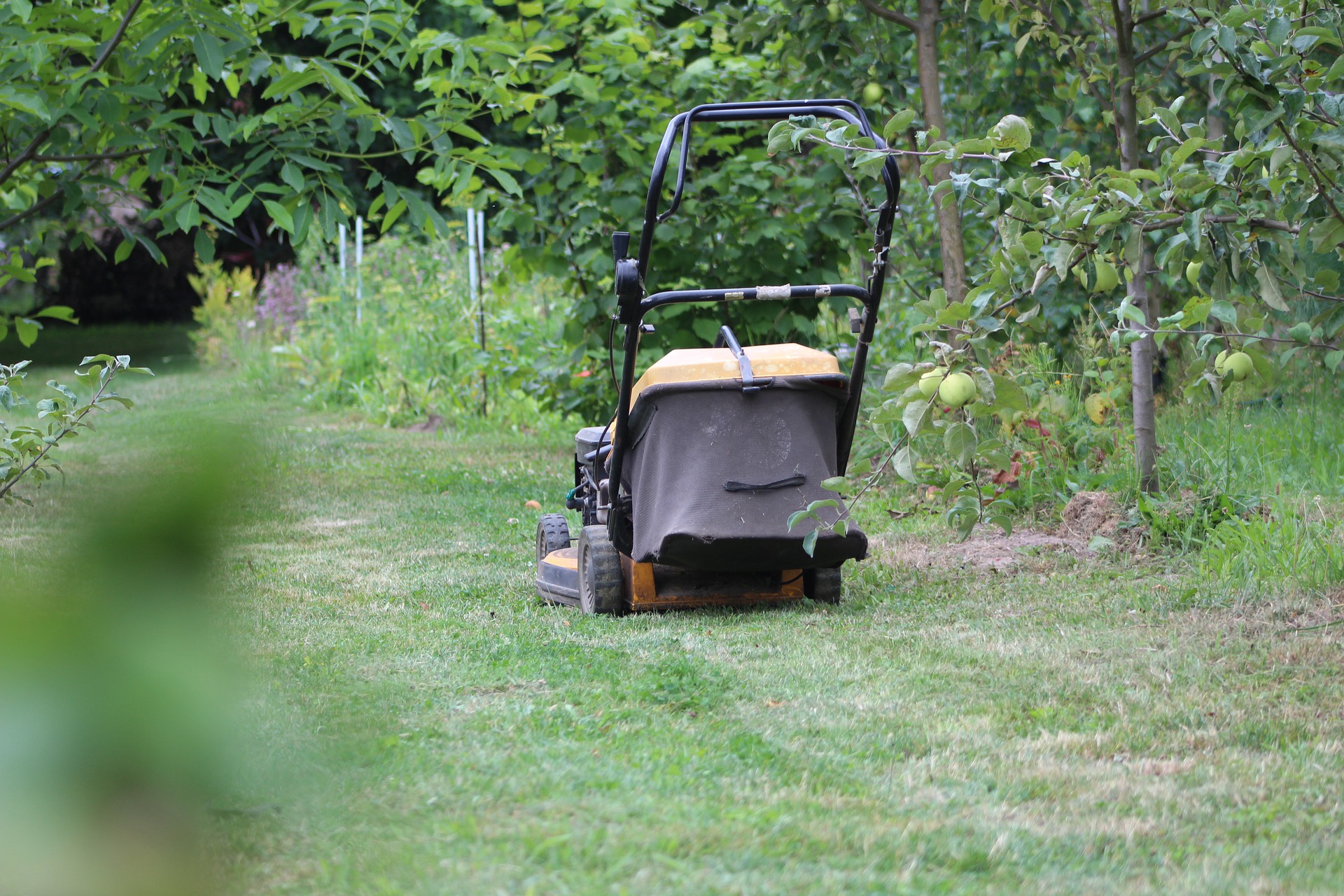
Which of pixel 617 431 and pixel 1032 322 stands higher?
pixel 1032 322

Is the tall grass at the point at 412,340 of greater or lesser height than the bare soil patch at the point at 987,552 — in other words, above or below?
above

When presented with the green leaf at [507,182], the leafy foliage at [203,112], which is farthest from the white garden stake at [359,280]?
the green leaf at [507,182]

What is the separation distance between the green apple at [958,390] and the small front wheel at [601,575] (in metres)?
1.61

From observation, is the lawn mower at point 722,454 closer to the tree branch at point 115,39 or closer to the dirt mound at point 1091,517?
the dirt mound at point 1091,517

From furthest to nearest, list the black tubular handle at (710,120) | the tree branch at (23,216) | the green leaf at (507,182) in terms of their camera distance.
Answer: the tree branch at (23,216) < the green leaf at (507,182) < the black tubular handle at (710,120)

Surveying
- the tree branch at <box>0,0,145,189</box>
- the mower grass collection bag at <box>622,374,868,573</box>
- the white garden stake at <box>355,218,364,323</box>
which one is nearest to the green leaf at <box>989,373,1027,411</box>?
the mower grass collection bag at <box>622,374,868,573</box>

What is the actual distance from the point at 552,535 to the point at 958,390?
7.49 ft

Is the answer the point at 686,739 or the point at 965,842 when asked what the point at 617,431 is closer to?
the point at 686,739

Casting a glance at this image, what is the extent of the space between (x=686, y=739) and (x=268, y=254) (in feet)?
61.5

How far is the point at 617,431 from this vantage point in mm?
3764

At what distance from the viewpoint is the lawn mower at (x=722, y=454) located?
3.55 m

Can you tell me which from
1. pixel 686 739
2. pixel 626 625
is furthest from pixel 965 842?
pixel 626 625

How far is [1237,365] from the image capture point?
2535mm

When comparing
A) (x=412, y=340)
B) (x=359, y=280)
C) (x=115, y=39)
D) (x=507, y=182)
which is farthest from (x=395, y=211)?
(x=359, y=280)
